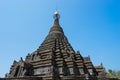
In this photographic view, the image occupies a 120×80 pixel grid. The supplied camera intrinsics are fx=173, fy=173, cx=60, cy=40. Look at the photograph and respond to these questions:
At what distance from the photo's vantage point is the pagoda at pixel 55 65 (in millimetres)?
25278

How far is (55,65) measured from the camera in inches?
1075

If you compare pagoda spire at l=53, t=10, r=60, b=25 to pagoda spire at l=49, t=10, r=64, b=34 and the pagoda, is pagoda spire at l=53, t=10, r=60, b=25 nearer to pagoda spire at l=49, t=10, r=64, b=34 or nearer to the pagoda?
pagoda spire at l=49, t=10, r=64, b=34

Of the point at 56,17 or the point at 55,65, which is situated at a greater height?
the point at 56,17

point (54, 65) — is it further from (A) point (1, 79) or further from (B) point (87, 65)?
(A) point (1, 79)

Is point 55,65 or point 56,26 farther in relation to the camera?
point 56,26

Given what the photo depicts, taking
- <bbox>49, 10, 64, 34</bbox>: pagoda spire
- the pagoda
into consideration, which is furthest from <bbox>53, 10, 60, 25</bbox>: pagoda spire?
the pagoda

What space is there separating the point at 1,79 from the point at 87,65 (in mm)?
14227

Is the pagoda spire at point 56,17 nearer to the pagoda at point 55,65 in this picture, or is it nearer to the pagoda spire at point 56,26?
the pagoda spire at point 56,26

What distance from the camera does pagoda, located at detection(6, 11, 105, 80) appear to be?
2528 centimetres

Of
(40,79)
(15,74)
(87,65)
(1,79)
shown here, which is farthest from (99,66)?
(1,79)

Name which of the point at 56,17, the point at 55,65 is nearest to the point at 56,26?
the point at 56,17

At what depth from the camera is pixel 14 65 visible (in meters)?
29.8

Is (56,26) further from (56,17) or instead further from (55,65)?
(55,65)

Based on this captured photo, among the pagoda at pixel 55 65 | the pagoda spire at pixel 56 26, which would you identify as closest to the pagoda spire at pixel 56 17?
the pagoda spire at pixel 56 26
